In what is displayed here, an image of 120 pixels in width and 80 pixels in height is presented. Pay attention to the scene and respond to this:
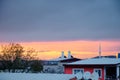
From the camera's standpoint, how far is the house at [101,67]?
38.0 m

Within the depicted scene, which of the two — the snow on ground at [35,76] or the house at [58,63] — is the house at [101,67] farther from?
the house at [58,63]

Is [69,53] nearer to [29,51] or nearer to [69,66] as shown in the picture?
[29,51]

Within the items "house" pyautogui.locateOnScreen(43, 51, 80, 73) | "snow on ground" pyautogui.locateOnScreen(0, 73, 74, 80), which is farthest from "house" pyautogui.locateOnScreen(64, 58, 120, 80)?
"house" pyautogui.locateOnScreen(43, 51, 80, 73)

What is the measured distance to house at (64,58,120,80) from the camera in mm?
37953

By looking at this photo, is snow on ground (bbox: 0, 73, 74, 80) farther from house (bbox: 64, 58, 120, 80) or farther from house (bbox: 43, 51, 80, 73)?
house (bbox: 43, 51, 80, 73)

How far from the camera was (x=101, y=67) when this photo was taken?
38938mm

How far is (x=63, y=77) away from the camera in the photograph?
3045cm

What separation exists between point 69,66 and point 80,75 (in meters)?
11.4

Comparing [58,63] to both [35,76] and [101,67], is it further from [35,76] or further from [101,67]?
[35,76]

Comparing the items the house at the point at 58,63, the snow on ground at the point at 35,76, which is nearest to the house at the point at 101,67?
the snow on ground at the point at 35,76

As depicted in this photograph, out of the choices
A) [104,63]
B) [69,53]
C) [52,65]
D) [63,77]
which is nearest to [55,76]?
[63,77]

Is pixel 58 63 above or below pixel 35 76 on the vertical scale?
below

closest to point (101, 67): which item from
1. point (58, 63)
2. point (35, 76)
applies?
point (35, 76)

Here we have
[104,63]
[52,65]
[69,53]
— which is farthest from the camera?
[52,65]
